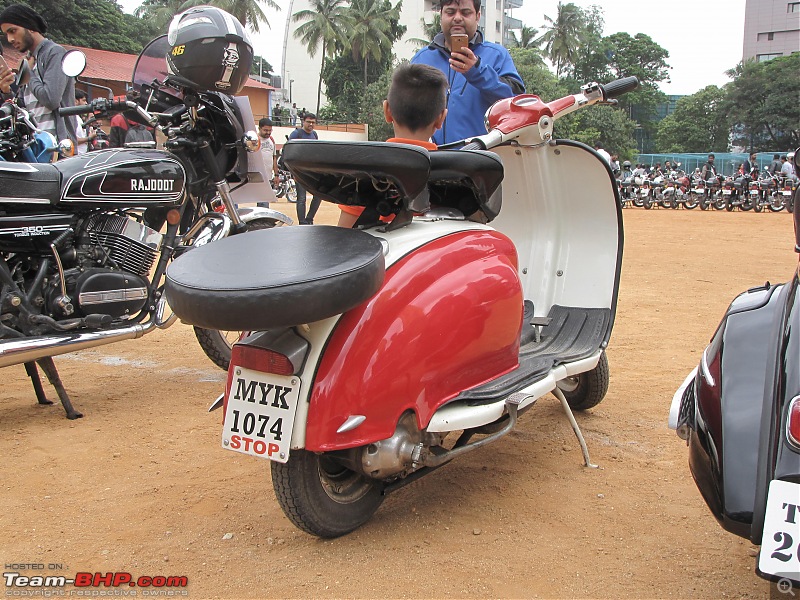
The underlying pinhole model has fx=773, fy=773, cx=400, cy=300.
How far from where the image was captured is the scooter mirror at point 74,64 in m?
3.89

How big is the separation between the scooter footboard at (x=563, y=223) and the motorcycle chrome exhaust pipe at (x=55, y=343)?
6.16ft

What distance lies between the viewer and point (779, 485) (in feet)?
5.19

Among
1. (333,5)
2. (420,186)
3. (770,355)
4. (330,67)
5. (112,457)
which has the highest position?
(333,5)

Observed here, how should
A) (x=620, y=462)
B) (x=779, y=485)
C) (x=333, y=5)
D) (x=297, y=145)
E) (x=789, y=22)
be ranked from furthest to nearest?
(x=789, y=22) → (x=333, y=5) → (x=620, y=462) → (x=297, y=145) → (x=779, y=485)

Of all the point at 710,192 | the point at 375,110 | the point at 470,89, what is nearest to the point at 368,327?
the point at 470,89

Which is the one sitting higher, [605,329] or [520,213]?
[520,213]

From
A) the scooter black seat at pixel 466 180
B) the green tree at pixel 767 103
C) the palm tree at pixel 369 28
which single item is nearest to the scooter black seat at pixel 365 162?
the scooter black seat at pixel 466 180

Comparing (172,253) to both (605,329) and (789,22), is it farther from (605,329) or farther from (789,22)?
(789,22)

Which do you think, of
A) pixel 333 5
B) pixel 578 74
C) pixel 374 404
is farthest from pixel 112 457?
pixel 578 74

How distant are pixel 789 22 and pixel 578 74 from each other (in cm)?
1782

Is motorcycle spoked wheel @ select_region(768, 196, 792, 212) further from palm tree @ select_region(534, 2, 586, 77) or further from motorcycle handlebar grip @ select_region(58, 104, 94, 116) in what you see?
palm tree @ select_region(534, 2, 586, 77)

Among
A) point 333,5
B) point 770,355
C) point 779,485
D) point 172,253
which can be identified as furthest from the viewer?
point 333,5

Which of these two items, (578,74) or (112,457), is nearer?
(112,457)

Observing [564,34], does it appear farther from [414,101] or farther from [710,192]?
[414,101]
